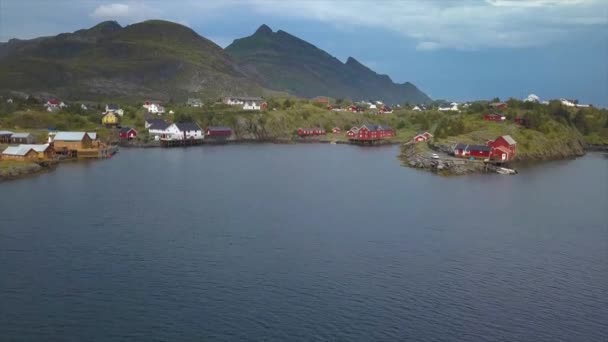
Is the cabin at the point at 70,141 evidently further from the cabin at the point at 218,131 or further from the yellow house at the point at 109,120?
the cabin at the point at 218,131

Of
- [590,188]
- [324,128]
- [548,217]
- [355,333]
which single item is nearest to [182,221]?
[355,333]

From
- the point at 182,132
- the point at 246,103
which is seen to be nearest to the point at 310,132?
the point at 246,103

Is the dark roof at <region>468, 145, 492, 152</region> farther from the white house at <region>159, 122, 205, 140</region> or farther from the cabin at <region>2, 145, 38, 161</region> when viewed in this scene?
the cabin at <region>2, 145, 38, 161</region>

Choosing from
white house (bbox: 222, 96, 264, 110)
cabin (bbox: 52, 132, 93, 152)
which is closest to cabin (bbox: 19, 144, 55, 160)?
cabin (bbox: 52, 132, 93, 152)

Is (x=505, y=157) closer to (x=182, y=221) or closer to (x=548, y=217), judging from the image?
(x=548, y=217)

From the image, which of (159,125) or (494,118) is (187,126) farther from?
(494,118)
